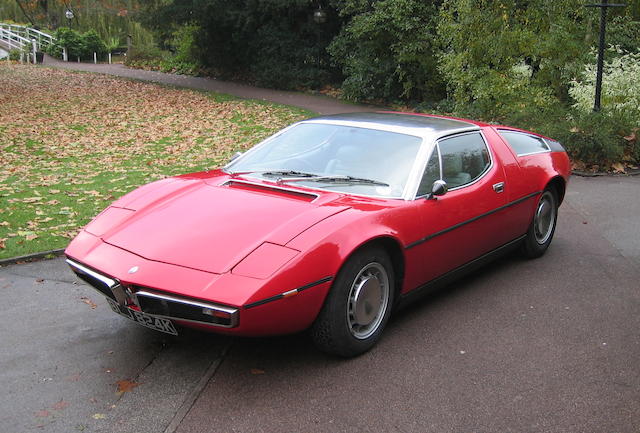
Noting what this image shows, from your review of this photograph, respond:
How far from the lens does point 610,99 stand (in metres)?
12.6

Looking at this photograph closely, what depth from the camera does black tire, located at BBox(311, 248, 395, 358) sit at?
375cm

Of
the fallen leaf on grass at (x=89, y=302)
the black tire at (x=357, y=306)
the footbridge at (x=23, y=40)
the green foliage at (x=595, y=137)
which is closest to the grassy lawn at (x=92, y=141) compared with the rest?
the fallen leaf on grass at (x=89, y=302)

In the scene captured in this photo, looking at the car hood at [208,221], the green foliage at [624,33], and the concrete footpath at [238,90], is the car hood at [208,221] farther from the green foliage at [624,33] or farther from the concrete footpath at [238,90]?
the concrete footpath at [238,90]

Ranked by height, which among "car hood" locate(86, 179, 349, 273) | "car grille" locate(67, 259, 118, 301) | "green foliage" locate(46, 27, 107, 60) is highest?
→ "green foliage" locate(46, 27, 107, 60)

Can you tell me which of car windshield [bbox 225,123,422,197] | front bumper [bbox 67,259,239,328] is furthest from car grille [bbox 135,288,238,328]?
car windshield [bbox 225,123,422,197]

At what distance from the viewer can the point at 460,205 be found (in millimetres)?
4762

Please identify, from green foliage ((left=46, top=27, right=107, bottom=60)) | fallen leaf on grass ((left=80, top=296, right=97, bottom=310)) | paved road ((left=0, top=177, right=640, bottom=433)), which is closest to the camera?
paved road ((left=0, top=177, right=640, bottom=433))

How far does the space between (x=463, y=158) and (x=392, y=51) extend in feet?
→ 53.9

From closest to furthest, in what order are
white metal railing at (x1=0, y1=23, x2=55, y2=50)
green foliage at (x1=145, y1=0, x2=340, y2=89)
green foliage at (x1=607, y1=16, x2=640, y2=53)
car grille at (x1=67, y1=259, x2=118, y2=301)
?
1. car grille at (x1=67, y1=259, x2=118, y2=301)
2. green foliage at (x1=607, y1=16, x2=640, y2=53)
3. green foliage at (x1=145, y1=0, x2=340, y2=89)
4. white metal railing at (x1=0, y1=23, x2=55, y2=50)

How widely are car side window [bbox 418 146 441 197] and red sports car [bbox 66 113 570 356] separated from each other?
11 mm

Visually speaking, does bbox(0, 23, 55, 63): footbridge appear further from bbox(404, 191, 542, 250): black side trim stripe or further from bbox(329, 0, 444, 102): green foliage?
bbox(404, 191, 542, 250): black side trim stripe

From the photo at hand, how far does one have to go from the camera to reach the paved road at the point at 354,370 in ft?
10.8

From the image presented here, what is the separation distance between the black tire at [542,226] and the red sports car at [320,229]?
23 cm

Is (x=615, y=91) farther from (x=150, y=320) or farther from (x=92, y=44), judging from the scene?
(x=92, y=44)
